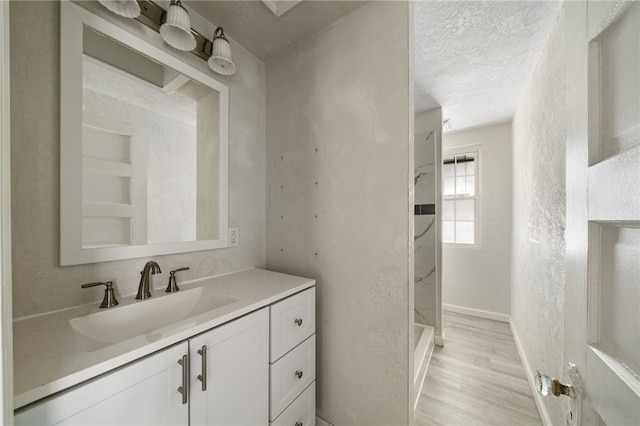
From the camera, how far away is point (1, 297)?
0.31 metres

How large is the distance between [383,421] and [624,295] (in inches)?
48.9

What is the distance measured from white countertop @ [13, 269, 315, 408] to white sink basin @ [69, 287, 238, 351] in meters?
0.03

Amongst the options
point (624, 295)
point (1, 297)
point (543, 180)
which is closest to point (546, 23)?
point (543, 180)

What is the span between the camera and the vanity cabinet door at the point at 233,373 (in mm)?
759

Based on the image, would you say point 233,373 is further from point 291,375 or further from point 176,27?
point 176,27

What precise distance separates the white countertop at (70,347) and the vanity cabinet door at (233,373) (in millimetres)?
47

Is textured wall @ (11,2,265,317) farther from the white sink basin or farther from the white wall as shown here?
the white wall

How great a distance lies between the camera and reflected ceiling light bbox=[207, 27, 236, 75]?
1245 millimetres

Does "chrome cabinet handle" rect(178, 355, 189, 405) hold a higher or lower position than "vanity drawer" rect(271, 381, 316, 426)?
higher

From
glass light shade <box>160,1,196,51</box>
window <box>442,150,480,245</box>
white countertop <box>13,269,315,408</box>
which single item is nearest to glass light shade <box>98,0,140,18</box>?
glass light shade <box>160,1,196,51</box>

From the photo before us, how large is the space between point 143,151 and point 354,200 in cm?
108

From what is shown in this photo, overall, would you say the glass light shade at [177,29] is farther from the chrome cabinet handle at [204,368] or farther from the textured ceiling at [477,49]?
the chrome cabinet handle at [204,368]

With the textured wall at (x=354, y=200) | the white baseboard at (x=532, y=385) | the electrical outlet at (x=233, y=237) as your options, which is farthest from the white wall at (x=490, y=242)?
the electrical outlet at (x=233, y=237)

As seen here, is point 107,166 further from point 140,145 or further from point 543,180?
point 543,180
